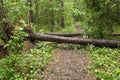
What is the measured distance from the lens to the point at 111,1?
11.6 metres

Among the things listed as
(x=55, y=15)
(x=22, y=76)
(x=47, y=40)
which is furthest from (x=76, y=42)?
(x=55, y=15)

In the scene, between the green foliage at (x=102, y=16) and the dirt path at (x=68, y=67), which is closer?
the dirt path at (x=68, y=67)

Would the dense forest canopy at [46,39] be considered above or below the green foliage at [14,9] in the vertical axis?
below

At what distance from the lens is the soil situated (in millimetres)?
7359

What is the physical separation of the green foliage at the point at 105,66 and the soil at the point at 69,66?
0.30m

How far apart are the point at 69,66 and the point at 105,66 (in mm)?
1615

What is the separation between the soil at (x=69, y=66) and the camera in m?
7.36

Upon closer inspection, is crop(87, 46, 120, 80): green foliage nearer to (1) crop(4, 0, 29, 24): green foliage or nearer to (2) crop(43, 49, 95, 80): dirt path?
(2) crop(43, 49, 95, 80): dirt path

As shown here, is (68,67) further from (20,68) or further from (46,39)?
(46,39)

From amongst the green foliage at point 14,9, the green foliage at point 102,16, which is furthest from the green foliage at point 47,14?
the green foliage at point 102,16

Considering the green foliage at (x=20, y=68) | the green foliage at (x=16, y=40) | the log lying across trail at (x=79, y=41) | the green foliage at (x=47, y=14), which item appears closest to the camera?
the green foliage at (x=20, y=68)

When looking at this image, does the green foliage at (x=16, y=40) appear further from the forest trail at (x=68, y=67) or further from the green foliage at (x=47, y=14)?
the green foliage at (x=47, y=14)

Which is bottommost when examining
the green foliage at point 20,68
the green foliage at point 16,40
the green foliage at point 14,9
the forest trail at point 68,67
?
the forest trail at point 68,67

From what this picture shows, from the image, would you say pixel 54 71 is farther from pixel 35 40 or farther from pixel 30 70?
pixel 35 40
